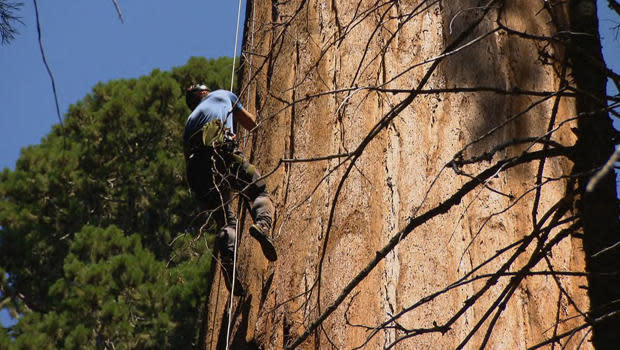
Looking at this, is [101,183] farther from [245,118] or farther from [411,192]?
[411,192]

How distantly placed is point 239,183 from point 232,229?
0.21 meters

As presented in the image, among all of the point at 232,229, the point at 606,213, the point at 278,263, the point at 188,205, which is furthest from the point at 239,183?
the point at 188,205

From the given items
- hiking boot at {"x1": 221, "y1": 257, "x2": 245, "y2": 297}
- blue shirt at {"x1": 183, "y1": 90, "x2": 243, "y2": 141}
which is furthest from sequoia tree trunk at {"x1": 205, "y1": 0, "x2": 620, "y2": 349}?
blue shirt at {"x1": 183, "y1": 90, "x2": 243, "y2": 141}

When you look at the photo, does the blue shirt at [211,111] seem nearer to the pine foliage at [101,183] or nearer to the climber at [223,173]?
the climber at [223,173]

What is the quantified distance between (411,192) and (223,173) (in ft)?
4.07

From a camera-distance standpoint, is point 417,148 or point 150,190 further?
point 150,190

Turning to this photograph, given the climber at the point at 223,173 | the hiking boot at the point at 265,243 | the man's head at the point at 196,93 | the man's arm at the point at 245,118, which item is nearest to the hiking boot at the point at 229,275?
the climber at the point at 223,173

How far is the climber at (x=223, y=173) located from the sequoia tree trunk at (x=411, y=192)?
2.7 inches

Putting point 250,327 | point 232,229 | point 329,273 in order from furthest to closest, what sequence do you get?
point 232,229, point 250,327, point 329,273

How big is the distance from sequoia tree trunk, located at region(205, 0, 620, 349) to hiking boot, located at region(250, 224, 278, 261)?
2.4 inches

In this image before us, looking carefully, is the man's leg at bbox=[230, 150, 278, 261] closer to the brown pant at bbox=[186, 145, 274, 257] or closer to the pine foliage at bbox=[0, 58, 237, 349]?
the brown pant at bbox=[186, 145, 274, 257]

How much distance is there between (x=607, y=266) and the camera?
6.35 ft

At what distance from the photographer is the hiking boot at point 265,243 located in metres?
3.05

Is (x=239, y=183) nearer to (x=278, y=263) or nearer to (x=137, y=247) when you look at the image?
(x=278, y=263)
